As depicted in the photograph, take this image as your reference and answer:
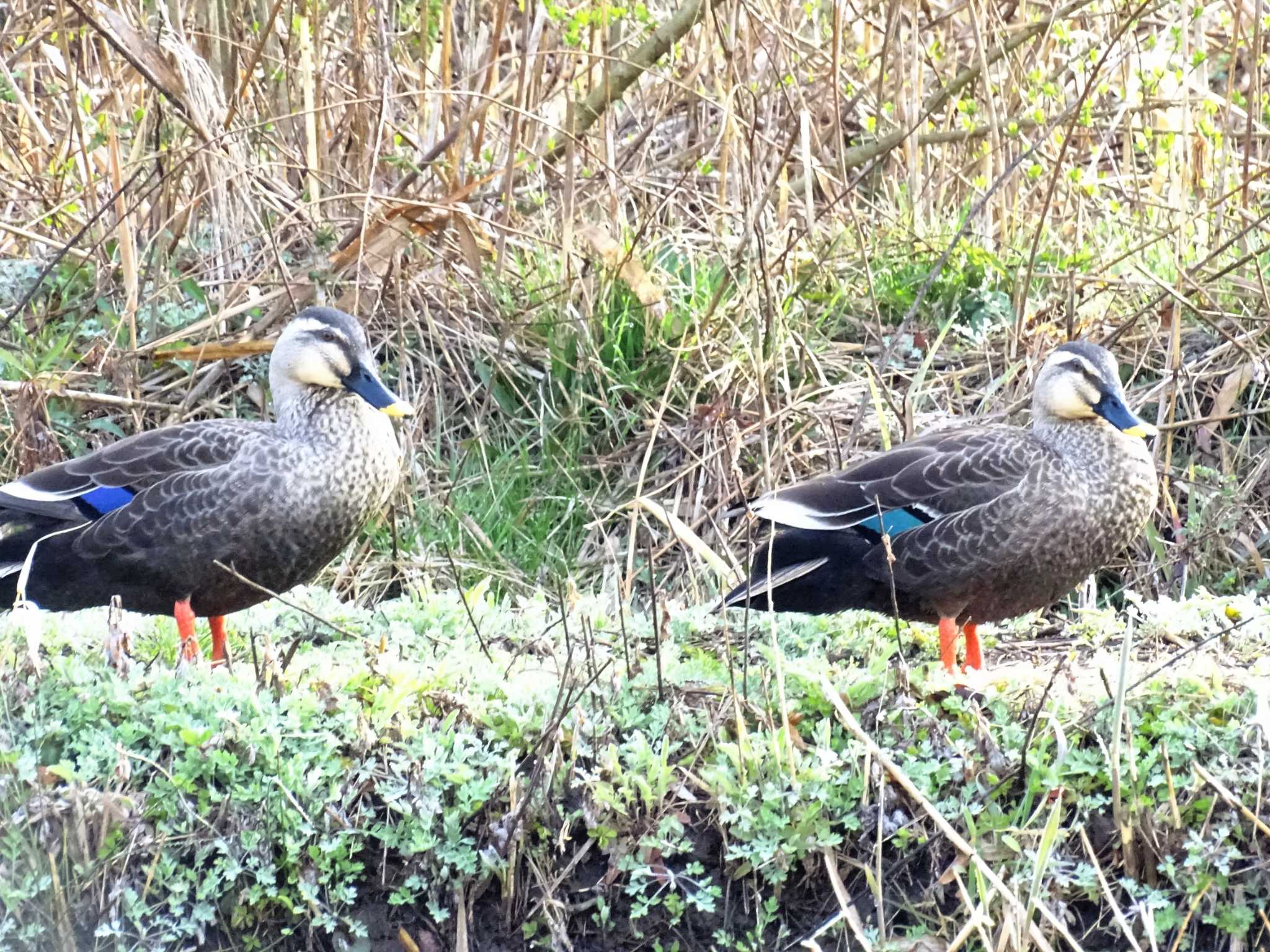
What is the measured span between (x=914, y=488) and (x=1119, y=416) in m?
0.54

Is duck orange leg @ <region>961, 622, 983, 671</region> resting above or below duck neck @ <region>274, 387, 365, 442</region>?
below

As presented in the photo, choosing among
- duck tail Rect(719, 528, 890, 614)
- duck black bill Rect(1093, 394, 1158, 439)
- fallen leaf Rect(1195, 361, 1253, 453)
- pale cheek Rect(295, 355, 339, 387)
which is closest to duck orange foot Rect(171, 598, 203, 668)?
pale cheek Rect(295, 355, 339, 387)

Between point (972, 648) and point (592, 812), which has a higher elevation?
point (592, 812)

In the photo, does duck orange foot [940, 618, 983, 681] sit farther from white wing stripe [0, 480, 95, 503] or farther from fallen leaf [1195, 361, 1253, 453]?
white wing stripe [0, 480, 95, 503]

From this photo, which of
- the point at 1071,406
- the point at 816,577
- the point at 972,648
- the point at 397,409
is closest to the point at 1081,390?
the point at 1071,406

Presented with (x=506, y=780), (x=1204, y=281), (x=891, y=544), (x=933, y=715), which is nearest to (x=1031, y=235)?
(x=1204, y=281)

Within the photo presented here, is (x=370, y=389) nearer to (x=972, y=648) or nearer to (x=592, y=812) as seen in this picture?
(x=592, y=812)

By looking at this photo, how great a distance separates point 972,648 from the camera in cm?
402

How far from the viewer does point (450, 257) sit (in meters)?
5.69

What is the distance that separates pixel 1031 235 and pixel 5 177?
383 cm

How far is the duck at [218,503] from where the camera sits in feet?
12.6

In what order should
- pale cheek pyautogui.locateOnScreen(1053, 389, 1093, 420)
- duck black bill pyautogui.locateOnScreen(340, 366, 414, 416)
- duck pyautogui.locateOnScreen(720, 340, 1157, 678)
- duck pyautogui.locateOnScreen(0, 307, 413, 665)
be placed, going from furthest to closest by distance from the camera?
duck black bill pyautogui.locateOnScreen(340, 366, 414, 416)
pale cheek pyautogui.locateOnScreen(1053, 389, 1093, 420)
duck pyautogui.locateOnScreen(0, 307, 413, 665)
duck pyautogui.locateOnScreen(720, 340, 1157, 678)

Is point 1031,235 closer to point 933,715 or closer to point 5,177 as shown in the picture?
point 933,715

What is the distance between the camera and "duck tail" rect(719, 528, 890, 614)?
12.5 feet
